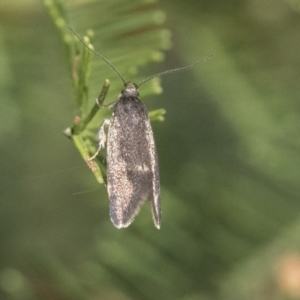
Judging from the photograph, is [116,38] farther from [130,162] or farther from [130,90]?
[130,162]

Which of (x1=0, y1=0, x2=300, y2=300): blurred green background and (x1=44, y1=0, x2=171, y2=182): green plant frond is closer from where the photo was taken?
(x1=44, y1=0, x2=171, y2=182): green plant frond

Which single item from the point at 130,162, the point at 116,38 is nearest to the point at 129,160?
the point at 130,162

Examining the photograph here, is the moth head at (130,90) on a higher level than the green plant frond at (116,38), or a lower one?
lower

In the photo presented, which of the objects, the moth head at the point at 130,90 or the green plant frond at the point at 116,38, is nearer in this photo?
the green plant frond at the point at 116,38

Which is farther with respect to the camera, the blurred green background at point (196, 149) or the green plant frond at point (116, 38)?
the blurred green background at point (196, 149)

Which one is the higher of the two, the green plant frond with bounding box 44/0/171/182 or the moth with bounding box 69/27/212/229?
the green plant frond with bounding box 44/0/171/182
